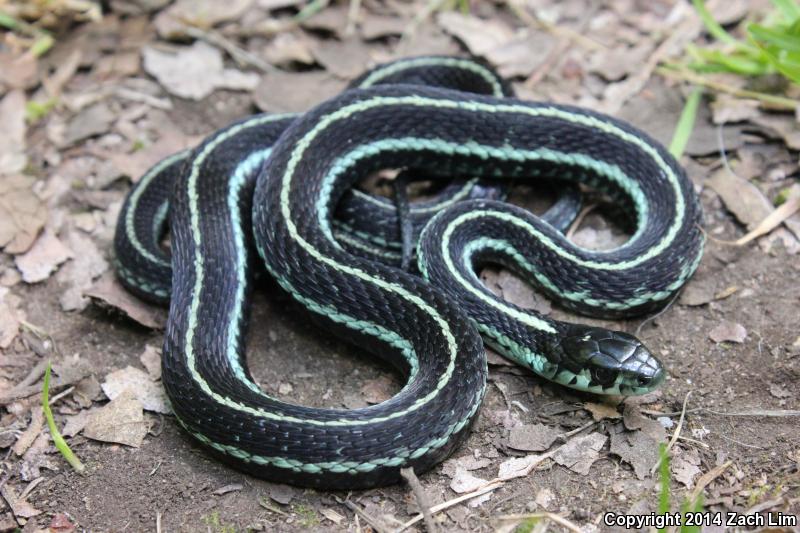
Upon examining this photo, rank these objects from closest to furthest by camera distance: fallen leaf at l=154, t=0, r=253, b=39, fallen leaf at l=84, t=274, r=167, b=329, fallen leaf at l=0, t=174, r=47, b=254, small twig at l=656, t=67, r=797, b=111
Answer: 1. fallen leaf at l=84, t=274, r=167, b=329
2. fallen leaf at l=0, t=174, r=47, b=254
3. small twig at l=656, t=67, r=797, b=111
4. fallen leaf at l=154, t=0, r=253, b=39

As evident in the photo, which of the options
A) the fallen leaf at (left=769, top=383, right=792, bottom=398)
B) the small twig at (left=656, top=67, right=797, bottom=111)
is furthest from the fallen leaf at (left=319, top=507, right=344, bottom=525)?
the small twig at (left=656, top=67, right=797, bottom=111)

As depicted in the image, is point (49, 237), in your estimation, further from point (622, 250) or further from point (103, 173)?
point (622, 250)

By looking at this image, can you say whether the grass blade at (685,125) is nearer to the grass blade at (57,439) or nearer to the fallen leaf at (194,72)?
the fallen leaf at (194,72)

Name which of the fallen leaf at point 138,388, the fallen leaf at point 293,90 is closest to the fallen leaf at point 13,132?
the fallen leaf at point 293,90

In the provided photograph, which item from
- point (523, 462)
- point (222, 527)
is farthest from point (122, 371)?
point (523, 462)

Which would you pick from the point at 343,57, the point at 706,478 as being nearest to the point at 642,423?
the point at 706,478

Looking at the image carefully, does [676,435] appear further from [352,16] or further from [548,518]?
[352,16]

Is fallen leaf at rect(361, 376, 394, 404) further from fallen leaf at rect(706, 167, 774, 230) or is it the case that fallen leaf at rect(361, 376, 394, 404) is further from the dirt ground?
fallen leaf at rect(706, 167, 774, 230)

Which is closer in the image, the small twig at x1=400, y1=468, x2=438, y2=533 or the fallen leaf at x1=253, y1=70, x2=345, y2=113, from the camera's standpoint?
the small twig at x1=400, y1=468, x2=438, y2=533
